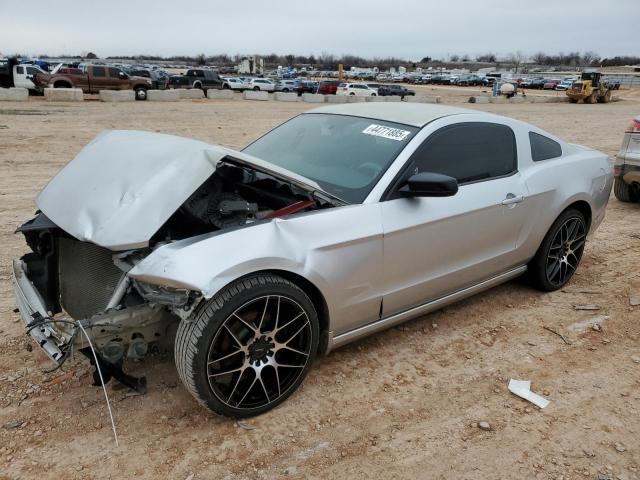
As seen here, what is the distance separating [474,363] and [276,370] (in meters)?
1.46

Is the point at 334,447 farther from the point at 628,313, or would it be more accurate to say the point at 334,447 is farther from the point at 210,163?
the point at 628,313

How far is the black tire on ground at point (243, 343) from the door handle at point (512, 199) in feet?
5.88

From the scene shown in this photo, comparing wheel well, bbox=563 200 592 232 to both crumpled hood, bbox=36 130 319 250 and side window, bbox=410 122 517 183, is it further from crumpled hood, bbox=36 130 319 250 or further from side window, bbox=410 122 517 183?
crumpled hood, bbox=36 130 319 250

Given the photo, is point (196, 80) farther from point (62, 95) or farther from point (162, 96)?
point (62, 95)

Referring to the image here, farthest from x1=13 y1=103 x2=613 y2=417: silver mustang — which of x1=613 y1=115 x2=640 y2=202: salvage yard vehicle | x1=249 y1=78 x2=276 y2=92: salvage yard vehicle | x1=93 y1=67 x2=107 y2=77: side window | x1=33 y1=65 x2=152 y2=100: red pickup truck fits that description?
x1=249 y1=78 x2=276 y2=92: salvage yard vehicle

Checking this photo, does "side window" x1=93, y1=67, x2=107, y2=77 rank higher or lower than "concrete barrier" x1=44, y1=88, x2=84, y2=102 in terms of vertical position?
higher

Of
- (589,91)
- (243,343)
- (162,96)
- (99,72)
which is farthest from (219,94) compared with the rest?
(243,343)

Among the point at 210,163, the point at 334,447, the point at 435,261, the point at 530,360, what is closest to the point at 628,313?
the point at 530,360

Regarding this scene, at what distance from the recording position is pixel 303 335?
2936mm

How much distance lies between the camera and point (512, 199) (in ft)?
12.7

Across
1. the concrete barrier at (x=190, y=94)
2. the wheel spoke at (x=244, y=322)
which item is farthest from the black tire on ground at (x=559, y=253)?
the concrete barrier at (x=190, y=94)

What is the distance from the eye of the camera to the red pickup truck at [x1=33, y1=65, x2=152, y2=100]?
2420cm

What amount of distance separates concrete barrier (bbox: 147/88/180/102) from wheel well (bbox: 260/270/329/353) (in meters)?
23.6

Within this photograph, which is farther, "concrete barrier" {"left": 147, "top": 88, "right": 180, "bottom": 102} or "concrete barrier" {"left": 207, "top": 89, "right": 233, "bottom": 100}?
"concrete barrier" {"left": 207, "top": 89, "right": 233, "bottom": 100}
